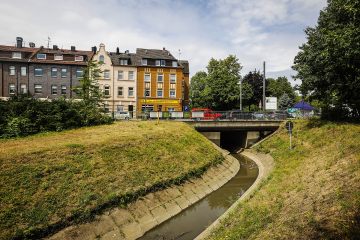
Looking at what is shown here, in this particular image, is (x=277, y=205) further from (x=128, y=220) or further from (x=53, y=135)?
(x=53, y=135)

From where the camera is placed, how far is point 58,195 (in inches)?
348

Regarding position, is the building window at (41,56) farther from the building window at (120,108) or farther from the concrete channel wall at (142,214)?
the concrete channel wall at (142,214)

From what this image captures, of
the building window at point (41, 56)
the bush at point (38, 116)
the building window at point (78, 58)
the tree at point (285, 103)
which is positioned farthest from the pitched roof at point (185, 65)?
the bush at point (38, 116)

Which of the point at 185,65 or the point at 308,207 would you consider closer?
the point at 308,207

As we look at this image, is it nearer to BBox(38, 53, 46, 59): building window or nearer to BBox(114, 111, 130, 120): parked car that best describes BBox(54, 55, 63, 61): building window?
BBox(38, 53, 46, 59): building window

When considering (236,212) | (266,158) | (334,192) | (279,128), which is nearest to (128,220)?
(236,212)

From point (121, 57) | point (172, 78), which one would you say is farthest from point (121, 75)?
point (172, 78)

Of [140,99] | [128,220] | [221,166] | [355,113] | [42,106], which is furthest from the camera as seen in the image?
[140,99]

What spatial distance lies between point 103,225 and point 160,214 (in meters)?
3.15

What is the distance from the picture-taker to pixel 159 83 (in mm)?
44344

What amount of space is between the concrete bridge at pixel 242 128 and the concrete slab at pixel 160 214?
1652 centimetres

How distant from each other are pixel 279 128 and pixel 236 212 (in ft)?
73.4

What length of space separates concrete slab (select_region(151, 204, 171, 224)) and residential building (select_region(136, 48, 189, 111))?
33.7 metres

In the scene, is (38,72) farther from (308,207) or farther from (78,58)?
(308,207)
